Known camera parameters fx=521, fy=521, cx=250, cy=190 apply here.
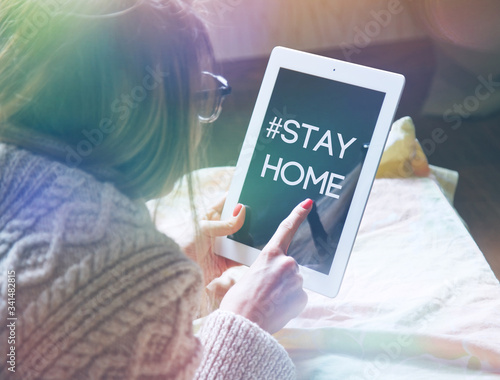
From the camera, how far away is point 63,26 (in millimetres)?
461

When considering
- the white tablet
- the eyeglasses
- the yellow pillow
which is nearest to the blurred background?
the yellow pillow

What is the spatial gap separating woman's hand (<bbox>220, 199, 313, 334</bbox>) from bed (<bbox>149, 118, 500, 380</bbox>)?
3.5 inches

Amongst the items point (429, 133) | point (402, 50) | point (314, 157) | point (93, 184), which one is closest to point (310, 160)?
point (314, 157)

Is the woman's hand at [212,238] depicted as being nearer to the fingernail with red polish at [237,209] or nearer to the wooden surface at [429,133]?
the fingernail with red polish at [237,209]

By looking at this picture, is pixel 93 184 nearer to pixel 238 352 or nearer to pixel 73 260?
pixel 73 260

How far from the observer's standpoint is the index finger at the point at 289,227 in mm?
701

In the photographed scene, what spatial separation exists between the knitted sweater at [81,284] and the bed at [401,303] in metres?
0.11

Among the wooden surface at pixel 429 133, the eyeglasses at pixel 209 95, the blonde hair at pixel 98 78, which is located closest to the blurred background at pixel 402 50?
the wooden surface at pixel 429 133

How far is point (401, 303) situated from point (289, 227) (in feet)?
0.71

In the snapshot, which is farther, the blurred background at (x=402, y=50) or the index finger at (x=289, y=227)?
the blurred background at (x=402, y=50)

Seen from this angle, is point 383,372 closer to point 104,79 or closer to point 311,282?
point 311,282

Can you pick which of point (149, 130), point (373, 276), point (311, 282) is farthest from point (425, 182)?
point (149, 130)

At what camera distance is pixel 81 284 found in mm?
449

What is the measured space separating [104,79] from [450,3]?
1.53m
